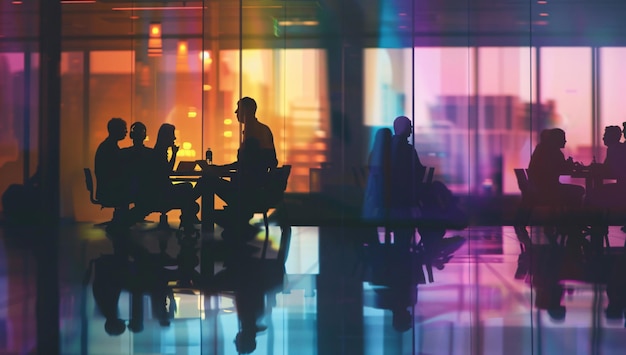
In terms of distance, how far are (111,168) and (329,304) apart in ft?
19.2

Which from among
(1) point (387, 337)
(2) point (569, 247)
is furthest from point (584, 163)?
(1) point (387, 337)

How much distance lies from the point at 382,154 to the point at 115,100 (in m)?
4.30

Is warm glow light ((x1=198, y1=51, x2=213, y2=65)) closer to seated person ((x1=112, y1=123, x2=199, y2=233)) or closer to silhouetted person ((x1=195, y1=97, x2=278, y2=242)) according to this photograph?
seated person ((x1=112, y1=123, x2=199, y2=233))

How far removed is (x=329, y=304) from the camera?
395 cm

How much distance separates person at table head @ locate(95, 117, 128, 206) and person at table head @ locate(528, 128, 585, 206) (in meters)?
5.76

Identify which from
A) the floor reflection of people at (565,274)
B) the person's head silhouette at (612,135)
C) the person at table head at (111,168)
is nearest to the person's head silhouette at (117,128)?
the person at table head at (111,168)

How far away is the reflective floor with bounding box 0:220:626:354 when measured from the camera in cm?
296

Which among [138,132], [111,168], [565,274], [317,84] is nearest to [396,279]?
[565,274]

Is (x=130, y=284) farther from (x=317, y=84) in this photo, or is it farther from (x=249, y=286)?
(x=317, y=84)

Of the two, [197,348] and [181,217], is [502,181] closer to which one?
[181,217]

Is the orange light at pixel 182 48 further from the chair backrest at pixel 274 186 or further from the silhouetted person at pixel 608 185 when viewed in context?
the silhouetted person at pixel 608 185

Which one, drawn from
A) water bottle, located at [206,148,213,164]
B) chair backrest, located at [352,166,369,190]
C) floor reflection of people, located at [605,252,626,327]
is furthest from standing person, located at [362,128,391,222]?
floor reflection of people, located at [605,252,626,327]

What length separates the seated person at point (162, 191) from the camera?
352 inches

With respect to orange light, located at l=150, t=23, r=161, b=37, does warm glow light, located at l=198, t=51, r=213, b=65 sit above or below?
below
